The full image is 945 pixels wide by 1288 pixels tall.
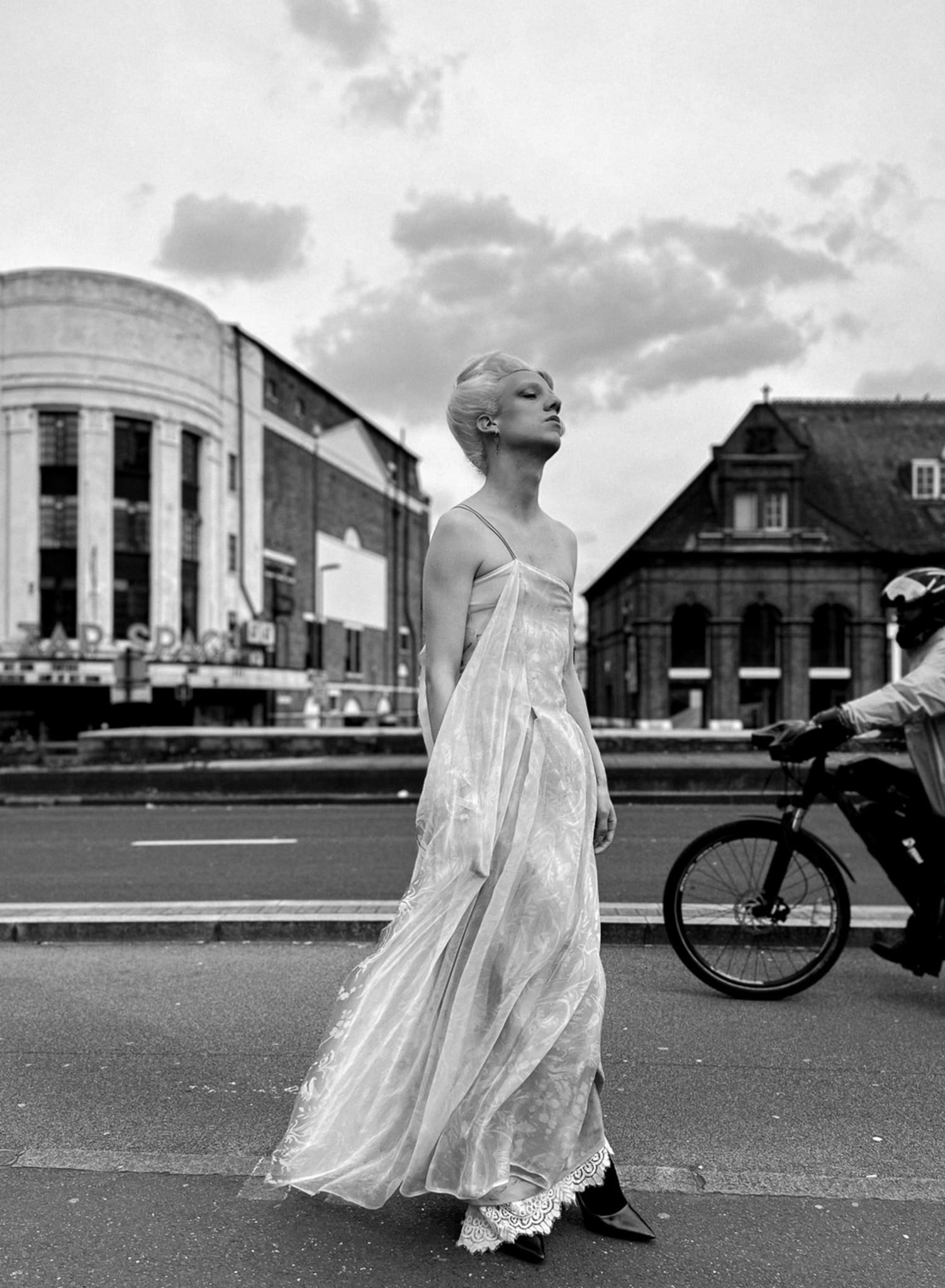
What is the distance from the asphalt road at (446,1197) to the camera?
9.02 ft

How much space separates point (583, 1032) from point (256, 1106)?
1.53 m

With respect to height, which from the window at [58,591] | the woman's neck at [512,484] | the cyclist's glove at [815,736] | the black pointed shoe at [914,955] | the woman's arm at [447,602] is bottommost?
the black pointed shoe at [914,955]

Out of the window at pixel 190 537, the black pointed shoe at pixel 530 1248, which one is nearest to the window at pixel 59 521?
the window at pixel 190 537

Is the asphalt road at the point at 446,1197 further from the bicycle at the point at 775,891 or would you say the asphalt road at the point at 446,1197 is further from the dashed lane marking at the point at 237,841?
the dashed lane marking at the point at 237,841

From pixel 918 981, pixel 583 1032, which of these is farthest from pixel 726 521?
pixel 583 1032

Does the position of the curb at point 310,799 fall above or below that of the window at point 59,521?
below

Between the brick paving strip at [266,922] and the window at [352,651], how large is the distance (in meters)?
53.1

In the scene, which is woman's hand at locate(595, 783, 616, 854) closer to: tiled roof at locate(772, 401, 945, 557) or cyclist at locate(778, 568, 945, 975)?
cyclist at locate(778, 568, 945, 975)

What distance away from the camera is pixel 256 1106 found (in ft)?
12.6

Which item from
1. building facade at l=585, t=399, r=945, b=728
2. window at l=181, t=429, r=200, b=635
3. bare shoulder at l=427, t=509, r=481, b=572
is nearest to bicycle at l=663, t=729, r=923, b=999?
bare shoulder at l=427, t=509, r=481, b=572

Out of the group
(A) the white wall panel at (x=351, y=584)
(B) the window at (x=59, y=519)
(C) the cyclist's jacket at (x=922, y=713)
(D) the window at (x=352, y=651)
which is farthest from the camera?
(D) the window at (x=352, y=651)

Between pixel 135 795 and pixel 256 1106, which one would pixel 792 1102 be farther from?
pixel 135 795

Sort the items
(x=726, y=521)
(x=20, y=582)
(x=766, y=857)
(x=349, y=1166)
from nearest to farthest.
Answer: (x=349, y=1166)
(x=766, y=857)
(x=20, y=582)
(x=726, y=521)

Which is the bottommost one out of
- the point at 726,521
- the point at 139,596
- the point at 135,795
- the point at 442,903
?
the point at 135,795
